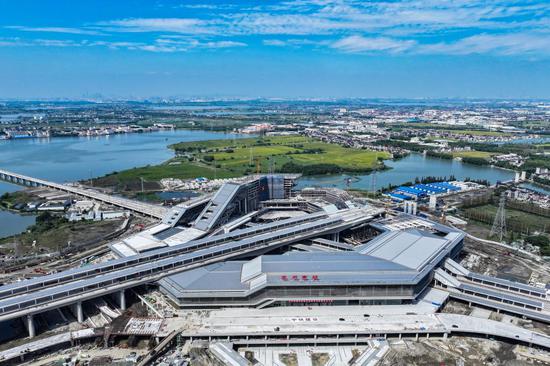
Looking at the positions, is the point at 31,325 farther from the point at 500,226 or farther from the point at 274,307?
the point at 500,226

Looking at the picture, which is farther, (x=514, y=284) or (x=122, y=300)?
(x=514, y=284)

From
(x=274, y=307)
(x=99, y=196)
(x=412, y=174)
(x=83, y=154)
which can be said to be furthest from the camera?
(x=83, y=154)

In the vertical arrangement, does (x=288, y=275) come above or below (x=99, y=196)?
above

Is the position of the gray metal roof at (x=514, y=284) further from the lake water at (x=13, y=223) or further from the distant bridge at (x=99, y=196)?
the lake water at (x=13, y=223)

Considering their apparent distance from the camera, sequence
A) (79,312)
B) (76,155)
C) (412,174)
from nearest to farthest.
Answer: (79,312) < (412,174) < (76,155)

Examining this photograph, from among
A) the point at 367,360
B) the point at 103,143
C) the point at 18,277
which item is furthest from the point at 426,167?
the point at 103,143

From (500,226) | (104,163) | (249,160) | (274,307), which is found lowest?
(500,226)

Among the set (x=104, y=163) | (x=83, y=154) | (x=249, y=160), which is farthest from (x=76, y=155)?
(x=249, y=160)
